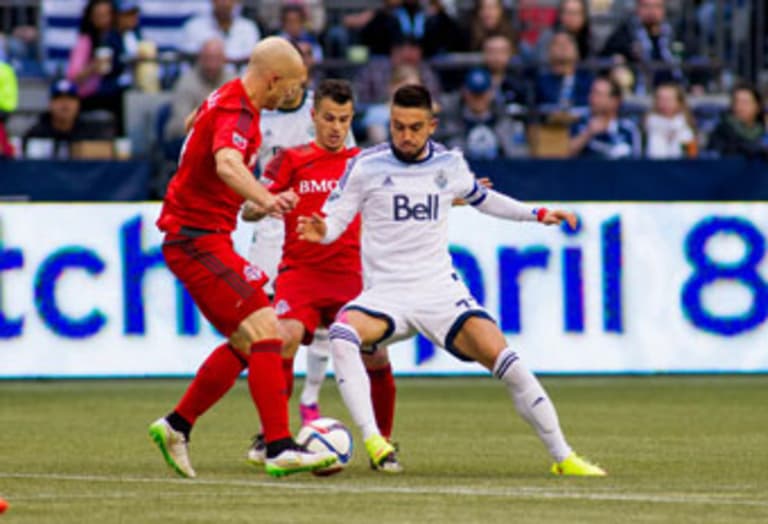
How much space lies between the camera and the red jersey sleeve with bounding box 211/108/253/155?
29.7 ft

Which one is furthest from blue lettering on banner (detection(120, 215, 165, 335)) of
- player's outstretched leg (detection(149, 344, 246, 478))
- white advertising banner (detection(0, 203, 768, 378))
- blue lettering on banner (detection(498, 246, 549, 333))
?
player's outstretched leg (detection(149, 344, 246, 478))

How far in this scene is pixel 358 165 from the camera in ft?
32.4

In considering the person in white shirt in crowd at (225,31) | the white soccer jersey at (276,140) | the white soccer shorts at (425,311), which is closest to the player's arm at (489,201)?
the white soccer shorts at (425,311)

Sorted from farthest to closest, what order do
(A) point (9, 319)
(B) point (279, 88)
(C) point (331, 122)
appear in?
1. (A) point (9, 319)
2. (C) point (331, 122)
3. (B) point (279, 88)

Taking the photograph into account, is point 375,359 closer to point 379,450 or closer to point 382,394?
point 382,394

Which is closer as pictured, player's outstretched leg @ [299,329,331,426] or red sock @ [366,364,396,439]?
red sock @ [366,364,396,439]

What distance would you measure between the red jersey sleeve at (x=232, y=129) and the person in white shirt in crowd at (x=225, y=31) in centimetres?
1017

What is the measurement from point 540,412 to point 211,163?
1975mm

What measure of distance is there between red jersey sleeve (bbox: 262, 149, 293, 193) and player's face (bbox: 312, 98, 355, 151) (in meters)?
0.21

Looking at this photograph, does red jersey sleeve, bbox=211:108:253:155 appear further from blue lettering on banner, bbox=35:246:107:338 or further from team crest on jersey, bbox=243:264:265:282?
blue lettering on banner, bbox=35:246:107:338

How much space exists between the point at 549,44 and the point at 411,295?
10.8 meters

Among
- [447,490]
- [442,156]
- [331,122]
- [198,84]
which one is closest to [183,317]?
[198,84]

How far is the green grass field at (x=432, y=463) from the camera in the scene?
794 cm

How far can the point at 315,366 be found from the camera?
38.1ft
